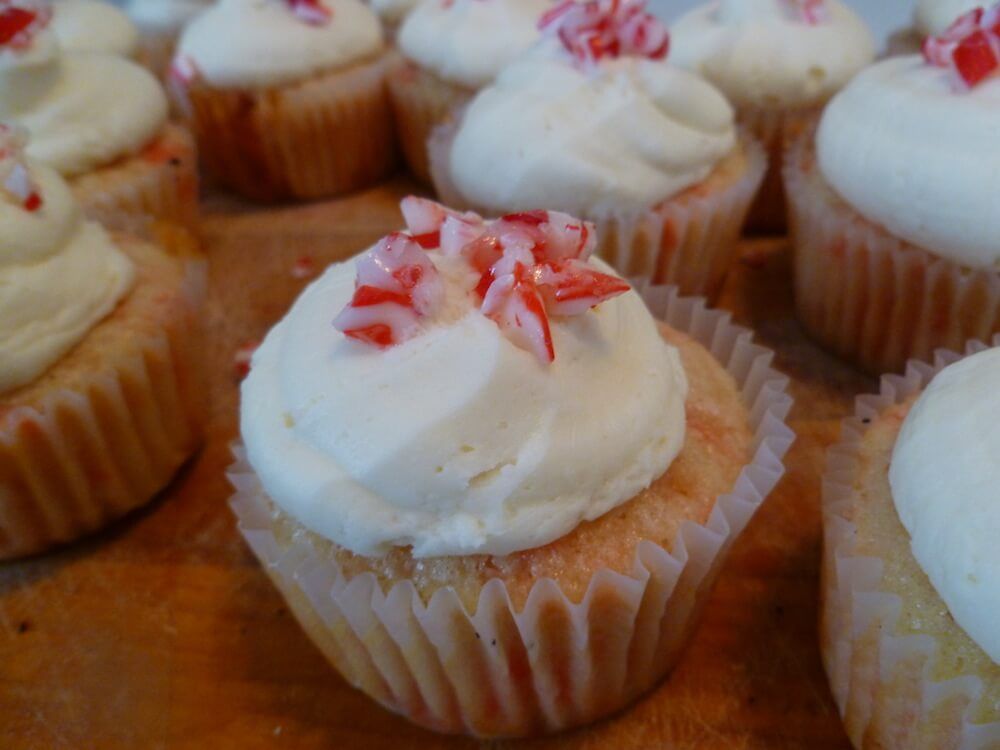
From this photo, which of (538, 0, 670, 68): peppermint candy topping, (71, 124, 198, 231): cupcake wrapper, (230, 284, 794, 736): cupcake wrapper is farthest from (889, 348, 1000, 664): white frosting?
(71, 124, 198, 231): cupcake wrapper

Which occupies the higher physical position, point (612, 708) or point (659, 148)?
point (659, 148)

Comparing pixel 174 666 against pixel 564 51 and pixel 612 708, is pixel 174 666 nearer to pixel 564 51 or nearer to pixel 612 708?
pixel 612 708

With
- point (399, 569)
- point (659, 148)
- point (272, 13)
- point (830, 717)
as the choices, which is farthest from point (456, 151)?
point (830, 717)

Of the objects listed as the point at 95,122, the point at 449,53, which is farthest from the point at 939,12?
the point at 95,122

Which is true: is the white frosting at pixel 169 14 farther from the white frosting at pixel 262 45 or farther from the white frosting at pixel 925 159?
the white frosting at pixel 925 159

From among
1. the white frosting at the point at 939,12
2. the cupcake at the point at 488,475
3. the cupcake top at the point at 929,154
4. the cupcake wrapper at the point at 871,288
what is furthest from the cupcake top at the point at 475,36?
the cupcake at the point at 488,475

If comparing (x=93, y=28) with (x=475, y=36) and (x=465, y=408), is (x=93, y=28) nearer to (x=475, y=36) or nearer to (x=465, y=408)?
(x=475, y=36)
